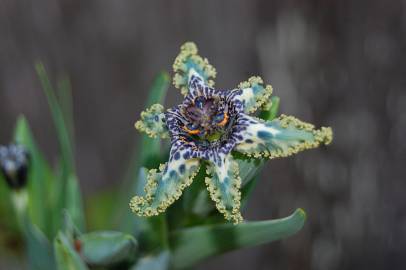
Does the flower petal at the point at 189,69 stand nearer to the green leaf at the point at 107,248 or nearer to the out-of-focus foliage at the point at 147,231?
the out-of-focus foliage at the point at 147,231

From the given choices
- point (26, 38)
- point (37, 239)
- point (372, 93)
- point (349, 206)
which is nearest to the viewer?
point (37, 239)

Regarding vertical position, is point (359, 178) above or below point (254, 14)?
below

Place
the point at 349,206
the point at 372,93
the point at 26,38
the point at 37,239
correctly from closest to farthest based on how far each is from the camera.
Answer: the point at 37,239 → the point at 372,93 → the point at 349,206 → the point at 26,38

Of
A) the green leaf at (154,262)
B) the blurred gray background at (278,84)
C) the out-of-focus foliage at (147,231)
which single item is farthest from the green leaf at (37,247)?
the blurred gray background at (278,84)

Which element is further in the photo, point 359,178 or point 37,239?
point 359,178

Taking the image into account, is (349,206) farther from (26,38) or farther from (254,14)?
(26,38)

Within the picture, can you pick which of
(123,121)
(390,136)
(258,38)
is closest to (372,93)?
(390,136)

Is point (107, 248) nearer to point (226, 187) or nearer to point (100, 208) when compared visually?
point (226, 187)

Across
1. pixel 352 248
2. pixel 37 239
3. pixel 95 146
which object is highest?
pixel 95 146
